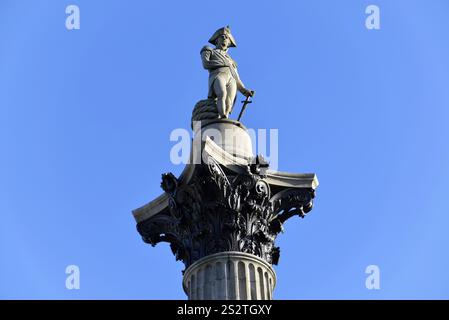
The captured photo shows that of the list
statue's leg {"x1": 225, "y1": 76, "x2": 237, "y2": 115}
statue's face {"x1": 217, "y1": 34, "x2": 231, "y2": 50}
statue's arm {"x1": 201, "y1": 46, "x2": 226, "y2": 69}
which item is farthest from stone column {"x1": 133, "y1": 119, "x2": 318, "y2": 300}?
statue's face {"x1": 217, "y1": 34, "x2": 231, "y2": 50}

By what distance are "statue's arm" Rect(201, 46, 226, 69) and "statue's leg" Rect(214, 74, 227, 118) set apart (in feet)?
1.93

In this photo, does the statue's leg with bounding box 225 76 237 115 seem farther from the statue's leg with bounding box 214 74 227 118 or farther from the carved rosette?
the carved rosette

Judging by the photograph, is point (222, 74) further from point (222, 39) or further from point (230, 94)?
point (222, 39)

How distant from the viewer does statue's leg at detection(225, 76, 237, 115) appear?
1122 inches

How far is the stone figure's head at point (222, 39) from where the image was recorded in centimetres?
3011

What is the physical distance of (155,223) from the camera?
2658 centimetres

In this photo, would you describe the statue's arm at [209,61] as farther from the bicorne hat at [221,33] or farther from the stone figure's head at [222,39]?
the bicorne hat at [221,33]

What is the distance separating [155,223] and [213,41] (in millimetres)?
6620

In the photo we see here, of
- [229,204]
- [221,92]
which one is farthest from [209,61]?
[229,204]

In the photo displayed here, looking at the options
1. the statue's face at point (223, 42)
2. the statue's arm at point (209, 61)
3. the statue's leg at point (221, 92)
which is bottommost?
the statue's leg at point (221, 92)

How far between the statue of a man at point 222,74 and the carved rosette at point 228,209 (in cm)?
337

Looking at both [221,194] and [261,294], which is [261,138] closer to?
[221,194]

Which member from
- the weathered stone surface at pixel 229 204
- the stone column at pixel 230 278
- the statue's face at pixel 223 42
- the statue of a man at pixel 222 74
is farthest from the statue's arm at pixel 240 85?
the stone column at pixel 230 278

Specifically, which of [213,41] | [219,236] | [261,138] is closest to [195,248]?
[219,236]
